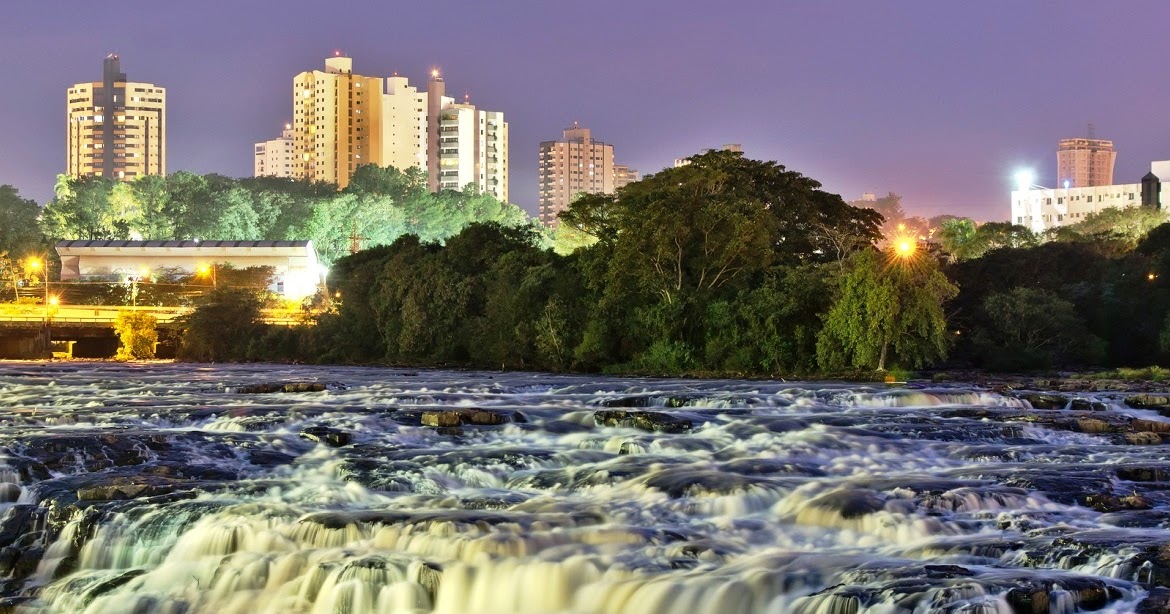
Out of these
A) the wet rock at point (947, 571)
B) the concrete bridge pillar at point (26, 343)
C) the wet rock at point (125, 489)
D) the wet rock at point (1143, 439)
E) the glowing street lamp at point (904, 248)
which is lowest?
the wet rock at point (947, 571)

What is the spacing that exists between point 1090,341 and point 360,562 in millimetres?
47981

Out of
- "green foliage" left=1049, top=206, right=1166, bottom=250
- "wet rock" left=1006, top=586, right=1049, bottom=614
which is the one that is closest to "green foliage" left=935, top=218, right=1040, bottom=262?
"green foliage" left=1049, top=206, right=1166, bottom=250

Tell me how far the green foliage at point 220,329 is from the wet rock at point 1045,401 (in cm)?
4923

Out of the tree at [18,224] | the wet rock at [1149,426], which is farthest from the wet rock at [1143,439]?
the tree at [18,224]

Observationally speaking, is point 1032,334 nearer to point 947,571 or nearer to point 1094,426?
point 1094,426

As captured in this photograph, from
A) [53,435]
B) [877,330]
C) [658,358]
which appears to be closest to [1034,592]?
[53,435]

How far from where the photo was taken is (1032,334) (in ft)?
190

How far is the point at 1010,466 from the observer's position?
2598 centimetres

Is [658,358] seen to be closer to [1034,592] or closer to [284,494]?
[284,494]

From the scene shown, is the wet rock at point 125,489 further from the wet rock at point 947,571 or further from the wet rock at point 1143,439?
the wet rock at point 1143,439

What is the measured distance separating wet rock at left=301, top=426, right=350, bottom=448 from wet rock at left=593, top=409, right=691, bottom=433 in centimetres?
672

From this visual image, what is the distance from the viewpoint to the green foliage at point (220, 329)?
7544 cm

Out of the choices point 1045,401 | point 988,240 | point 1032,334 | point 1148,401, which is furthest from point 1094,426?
point 988,240

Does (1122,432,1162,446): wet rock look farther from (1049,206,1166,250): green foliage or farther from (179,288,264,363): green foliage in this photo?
(1049,206,1166,250): green foliage
